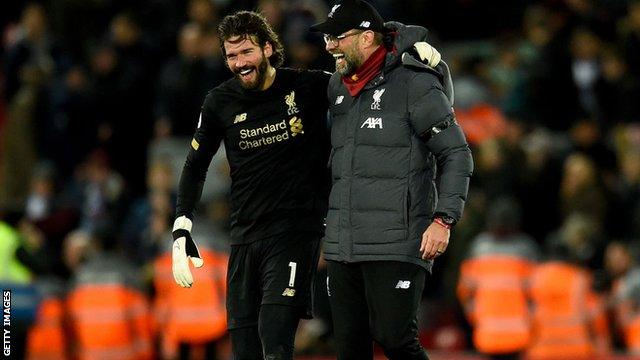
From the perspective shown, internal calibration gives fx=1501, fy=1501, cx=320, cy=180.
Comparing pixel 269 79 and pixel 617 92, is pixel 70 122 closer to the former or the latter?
pixel 617 92

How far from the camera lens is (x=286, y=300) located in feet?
25.7

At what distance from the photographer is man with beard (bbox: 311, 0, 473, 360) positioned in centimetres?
757

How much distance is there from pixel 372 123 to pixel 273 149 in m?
0.63

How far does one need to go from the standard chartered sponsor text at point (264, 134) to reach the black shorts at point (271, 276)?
51 centimetres

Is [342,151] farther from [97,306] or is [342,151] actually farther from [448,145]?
[97,306]

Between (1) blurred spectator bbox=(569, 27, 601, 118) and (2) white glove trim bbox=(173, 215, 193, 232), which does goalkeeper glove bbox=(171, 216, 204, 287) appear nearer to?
(2) white glove trim bbox=(173, 215, 193, 232)

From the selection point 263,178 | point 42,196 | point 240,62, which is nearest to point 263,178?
point 263,178

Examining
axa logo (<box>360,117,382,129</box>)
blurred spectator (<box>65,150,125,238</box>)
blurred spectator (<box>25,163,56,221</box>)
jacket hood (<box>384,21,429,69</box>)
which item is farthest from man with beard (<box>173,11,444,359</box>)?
blurred spectator (<box>25,163,56,221</box>)

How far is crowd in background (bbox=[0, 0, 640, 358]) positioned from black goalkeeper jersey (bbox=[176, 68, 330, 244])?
4.56 metres

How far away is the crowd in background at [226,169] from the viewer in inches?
523

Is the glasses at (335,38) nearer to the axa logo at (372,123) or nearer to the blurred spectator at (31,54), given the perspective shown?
the axa logo at (372,123)

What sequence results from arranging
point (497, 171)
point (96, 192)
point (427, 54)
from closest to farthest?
1. point (427, 54)
2. point (497, 171)
3. point (96, 192)

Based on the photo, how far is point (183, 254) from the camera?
26.2 feet

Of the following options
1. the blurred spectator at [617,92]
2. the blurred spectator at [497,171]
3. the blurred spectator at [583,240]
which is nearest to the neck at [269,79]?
the blurred spectator at [583,240]
